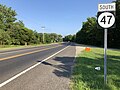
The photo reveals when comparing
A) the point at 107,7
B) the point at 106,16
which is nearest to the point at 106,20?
the point at 106,16

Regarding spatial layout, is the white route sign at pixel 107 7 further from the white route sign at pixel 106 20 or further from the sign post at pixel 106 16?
the white route sign at pixel 106 20

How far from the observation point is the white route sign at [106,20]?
7991mm

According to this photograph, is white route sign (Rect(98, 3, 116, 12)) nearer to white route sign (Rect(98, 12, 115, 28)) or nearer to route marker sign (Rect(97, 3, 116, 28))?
route marker sign (Rect(97, 3, 116, 28))

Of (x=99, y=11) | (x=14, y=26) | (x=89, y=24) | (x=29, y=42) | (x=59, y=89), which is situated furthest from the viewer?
(x=89, y=24)

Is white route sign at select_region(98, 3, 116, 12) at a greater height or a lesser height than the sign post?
greater

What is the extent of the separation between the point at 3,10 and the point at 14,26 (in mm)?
7161

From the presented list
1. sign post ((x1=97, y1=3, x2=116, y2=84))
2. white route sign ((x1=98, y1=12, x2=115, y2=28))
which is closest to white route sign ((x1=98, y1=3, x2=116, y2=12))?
sign post ((x1=97, y1=3, x2=116, y2=84))

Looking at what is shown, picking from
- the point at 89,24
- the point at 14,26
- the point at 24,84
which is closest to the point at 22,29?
the point at 14,26

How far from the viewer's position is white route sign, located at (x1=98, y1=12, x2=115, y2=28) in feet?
26.2

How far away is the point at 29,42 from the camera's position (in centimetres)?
9338

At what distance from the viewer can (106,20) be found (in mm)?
8023

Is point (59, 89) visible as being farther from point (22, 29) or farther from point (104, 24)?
point (22, 29)

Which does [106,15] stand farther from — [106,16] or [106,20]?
[106,20]

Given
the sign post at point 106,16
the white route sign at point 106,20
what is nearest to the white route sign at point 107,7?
the sign post at point 106,16
